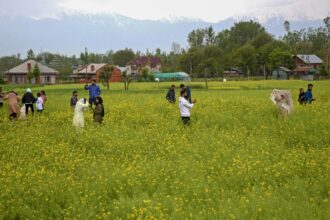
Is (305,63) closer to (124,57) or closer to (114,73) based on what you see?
(114,73)

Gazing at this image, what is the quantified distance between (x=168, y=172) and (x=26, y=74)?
8321 centimetres

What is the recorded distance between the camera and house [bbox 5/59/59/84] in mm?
86688

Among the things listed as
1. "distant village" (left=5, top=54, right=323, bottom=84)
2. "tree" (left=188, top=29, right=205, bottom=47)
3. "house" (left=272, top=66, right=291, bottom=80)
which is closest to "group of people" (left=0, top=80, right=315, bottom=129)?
"distant village" (left=5, top=54, right=323, bottom=84)

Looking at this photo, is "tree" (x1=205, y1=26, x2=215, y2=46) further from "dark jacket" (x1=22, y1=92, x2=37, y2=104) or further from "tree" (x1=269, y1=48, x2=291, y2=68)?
"dark jacket" (x1=22, y1=92, x2=37, y2=104)

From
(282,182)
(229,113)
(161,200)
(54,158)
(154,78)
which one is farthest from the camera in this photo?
(154,78)

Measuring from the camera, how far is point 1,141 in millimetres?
14805

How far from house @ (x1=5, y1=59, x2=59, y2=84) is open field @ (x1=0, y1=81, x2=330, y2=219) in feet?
239

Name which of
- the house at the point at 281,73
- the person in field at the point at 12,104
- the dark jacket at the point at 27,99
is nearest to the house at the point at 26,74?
the house at the point at 281,73

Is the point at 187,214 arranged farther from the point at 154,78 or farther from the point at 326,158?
the point at 154,78

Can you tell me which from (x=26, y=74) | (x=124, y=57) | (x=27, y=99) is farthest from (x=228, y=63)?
(x=27, y=99)

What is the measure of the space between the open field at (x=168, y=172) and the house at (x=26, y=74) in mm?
72918

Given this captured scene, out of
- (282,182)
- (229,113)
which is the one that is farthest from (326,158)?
(229,113)

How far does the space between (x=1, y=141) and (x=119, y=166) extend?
18.8 ft

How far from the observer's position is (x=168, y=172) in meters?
10.4
